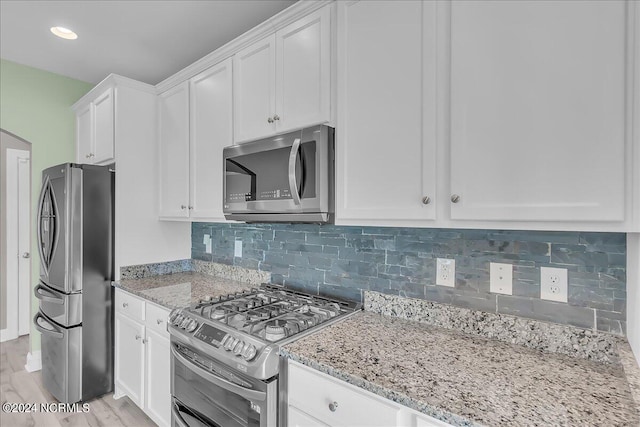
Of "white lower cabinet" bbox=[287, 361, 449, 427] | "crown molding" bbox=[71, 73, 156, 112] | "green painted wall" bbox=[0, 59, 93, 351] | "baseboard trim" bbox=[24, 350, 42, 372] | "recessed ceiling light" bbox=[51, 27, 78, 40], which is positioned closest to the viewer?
"white lower cabinet" bbox=[287, 361, 449, 427]

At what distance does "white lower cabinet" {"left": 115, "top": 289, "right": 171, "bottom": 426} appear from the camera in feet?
6.61

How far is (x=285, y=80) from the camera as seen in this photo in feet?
5.81

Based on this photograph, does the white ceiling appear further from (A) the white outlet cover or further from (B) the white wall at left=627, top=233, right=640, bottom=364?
(B) the white wall at left=627, top=233, right=640, bottom=364

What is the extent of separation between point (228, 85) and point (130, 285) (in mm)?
1544

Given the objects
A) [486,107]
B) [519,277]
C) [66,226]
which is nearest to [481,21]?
[486,107]

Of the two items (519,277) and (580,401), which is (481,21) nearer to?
(519,277)

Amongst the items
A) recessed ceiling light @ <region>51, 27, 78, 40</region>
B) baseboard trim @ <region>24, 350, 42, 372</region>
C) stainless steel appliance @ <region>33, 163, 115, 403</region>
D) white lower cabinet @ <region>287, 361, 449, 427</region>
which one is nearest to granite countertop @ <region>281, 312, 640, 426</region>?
white lower cabinet @ <region>287, 361, 449, 427</region>

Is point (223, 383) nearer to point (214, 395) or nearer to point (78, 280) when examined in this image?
point (214, 395)

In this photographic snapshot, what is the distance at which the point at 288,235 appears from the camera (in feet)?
7.29

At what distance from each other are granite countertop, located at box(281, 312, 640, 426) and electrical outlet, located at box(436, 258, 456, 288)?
209mm

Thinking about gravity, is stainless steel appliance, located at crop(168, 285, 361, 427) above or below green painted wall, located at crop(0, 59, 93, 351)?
below

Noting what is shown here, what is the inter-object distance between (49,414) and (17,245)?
2345 millimetres

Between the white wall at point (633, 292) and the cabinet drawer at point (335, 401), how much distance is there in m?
0.77

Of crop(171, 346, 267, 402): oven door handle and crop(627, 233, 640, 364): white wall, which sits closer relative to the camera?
crop(627, 233, 640, 364): white wall
